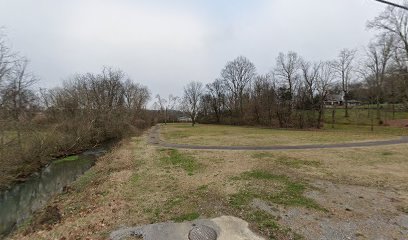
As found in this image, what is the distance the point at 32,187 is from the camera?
14.6m

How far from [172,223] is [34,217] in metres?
5.85

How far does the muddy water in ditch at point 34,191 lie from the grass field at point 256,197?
3.61 ft

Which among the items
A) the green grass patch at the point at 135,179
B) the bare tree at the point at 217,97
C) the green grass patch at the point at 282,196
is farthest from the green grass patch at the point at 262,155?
the bare tree at the point at 217,97

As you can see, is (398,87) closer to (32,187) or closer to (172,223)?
(172,223)

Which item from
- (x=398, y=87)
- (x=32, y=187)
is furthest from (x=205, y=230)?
(x=398, y=87)

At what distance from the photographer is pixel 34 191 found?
13.9 meters

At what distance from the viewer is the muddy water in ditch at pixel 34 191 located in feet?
33.6

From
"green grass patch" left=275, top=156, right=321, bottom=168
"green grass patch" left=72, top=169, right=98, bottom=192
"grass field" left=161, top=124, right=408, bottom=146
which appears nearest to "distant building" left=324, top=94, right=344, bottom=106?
"grass field" left=161, top=124, right=408, bottom=146

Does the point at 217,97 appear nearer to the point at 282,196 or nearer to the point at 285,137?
the point at 285,137

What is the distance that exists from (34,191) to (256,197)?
1195 centimetres

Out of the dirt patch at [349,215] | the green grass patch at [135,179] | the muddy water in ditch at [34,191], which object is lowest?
the muddy water in ditch at [34,191]

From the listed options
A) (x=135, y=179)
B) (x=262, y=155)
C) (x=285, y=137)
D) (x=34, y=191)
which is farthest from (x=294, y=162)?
(x=34, y=191)

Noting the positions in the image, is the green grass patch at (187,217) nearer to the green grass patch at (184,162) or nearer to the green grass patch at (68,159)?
the green grass patch at (184,162)

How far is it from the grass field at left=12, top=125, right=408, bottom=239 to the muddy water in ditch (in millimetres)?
1100
